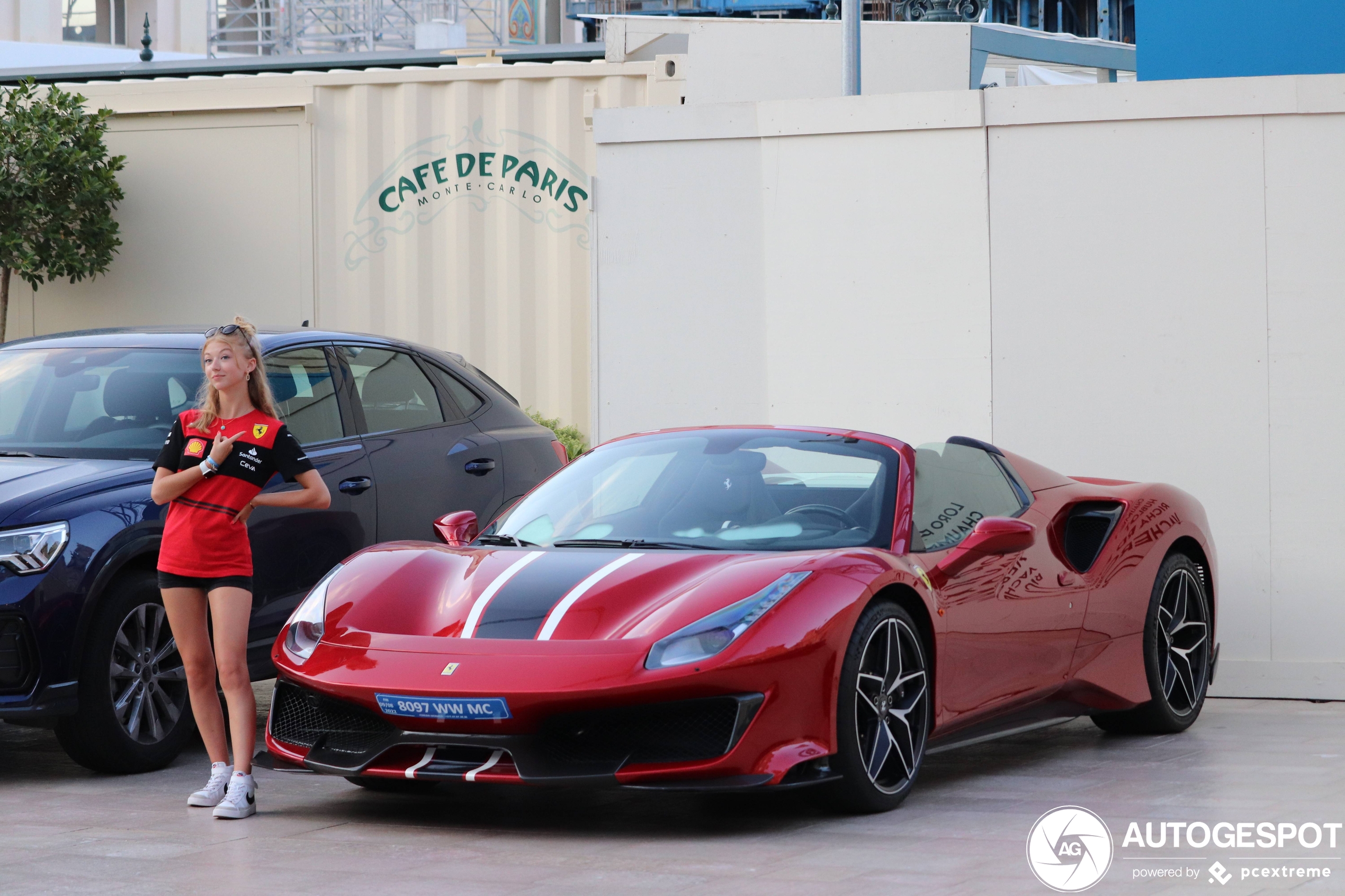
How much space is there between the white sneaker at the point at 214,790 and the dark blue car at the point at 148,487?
69cm

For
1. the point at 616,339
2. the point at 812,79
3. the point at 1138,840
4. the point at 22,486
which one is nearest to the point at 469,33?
the point at 812,79

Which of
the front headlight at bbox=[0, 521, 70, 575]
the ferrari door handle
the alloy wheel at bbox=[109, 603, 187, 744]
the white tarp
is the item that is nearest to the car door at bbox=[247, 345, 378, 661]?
the ferrari door handle

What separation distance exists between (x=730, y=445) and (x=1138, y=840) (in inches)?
80.9

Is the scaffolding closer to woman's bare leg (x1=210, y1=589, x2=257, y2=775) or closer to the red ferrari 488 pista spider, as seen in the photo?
the red ferrari 488 pista spider

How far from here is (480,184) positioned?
1356cm

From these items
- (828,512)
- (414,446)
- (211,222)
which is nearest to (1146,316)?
(828,512)

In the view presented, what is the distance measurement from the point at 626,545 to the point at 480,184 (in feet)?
27.1

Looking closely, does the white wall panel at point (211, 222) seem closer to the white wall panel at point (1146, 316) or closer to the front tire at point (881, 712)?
the white wall panel at point (1146, 316)

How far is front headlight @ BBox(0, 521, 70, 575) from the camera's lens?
5.91 meters

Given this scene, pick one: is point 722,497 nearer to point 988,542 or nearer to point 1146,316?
point 988,542

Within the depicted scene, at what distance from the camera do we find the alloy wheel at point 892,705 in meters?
5.27

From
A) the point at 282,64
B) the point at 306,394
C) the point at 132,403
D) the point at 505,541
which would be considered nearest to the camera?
the point at 505,541

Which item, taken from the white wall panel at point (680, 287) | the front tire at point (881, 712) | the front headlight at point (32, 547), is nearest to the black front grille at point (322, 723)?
the front headlight at point (32, 547)

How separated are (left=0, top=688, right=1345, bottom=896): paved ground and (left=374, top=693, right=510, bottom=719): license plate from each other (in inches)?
14.6
